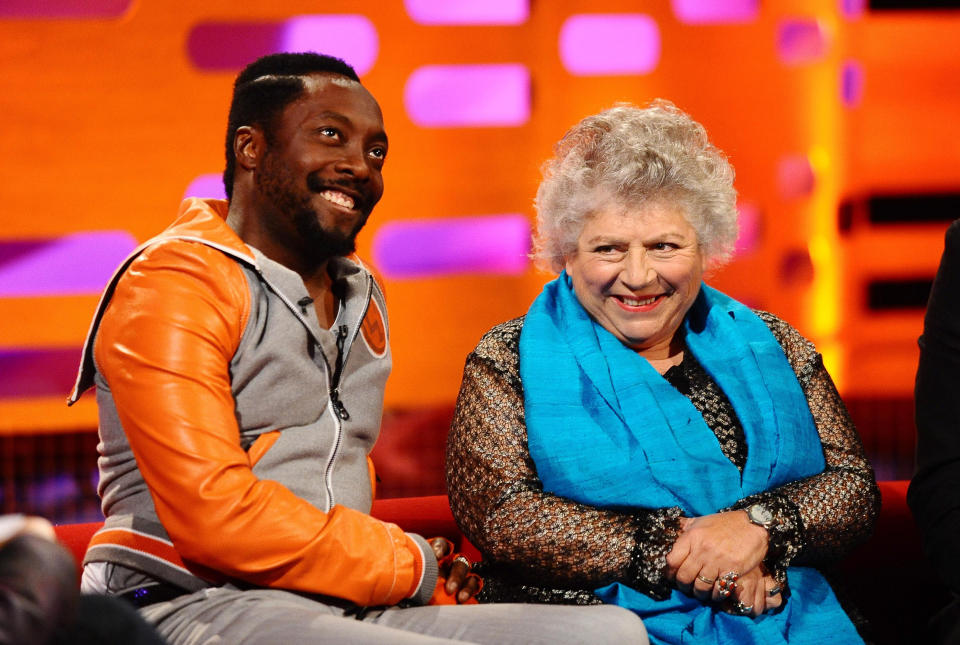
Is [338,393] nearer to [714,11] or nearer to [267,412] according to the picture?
[267,412]

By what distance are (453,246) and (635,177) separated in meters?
2.29

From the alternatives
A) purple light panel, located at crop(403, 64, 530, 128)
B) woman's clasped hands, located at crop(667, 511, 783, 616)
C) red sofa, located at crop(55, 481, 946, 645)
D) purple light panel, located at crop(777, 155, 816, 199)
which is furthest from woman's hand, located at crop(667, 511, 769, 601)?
purple light panel, located at crop(777, 155, 816, 199)

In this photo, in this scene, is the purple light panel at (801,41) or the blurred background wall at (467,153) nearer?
the blurred background wall at (467,153)

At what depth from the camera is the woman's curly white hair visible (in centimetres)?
220

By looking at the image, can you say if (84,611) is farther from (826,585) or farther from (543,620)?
(826,585)

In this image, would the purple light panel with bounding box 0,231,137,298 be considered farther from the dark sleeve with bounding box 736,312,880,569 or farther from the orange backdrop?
the dark sleeve with bounding box 736,312,880,569

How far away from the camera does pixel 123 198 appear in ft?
13.8

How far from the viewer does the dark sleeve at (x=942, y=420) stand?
186cm

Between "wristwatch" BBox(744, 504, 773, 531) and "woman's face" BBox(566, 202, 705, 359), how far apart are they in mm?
432

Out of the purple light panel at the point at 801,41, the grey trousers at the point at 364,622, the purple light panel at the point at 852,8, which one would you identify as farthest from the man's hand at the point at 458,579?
the purple light panel at the point at 852,8

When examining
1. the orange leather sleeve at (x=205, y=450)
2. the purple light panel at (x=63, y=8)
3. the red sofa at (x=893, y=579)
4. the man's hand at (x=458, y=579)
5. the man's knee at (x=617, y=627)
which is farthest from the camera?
the purple light panel at (x=63, y=8)

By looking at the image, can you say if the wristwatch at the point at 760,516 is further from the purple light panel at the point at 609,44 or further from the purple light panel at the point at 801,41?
the purple light panel at the point at 801,41

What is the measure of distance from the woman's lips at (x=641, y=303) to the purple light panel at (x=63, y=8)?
112 inches

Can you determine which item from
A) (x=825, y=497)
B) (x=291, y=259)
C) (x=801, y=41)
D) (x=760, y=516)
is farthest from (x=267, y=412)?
(x=801, y=41)
